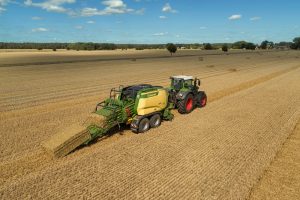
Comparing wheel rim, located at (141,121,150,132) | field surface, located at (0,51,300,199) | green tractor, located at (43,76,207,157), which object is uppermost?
green tractor, located at (43,76,207,157)

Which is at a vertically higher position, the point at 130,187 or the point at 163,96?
the point at 163,96

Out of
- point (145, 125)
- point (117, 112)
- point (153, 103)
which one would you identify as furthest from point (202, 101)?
point (117, 112)

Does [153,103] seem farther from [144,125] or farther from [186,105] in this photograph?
[186,105]

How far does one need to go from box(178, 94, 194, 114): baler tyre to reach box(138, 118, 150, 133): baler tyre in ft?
10.1

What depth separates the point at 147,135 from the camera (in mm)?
12109

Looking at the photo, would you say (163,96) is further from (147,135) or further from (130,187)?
(130,187)

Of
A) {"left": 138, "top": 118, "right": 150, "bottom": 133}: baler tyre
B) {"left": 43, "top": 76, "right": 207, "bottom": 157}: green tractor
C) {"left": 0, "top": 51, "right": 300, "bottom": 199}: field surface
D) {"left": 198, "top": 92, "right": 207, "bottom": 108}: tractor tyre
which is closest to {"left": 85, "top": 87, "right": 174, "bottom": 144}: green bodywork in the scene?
{"left": 43, "top": 76, "right": 207, "bottom": 157}: green tractor

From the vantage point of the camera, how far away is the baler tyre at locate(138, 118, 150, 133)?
12194 mm

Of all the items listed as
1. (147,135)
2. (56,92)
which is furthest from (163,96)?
(56,92)

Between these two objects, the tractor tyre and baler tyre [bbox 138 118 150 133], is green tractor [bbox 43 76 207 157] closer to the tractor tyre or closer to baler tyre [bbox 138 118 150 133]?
baler tyre [bbox 138 118 150 133]

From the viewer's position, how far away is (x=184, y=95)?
15.1 metres

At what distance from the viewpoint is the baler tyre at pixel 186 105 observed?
15055mm

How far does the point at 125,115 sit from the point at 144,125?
1.18 metres

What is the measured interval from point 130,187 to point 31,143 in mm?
5154
